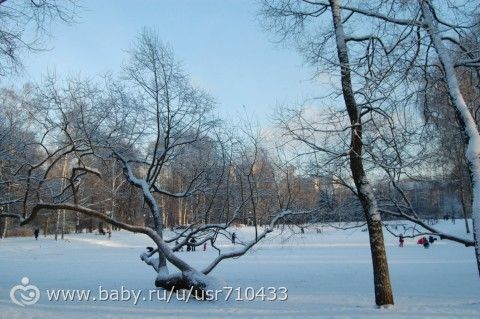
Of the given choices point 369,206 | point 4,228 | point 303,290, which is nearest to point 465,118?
point 369,206

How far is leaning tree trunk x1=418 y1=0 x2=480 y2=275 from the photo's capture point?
7.40 metres

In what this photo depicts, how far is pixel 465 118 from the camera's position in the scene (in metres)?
7.55

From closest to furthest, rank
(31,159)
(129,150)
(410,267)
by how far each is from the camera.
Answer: (129,150)
(31,159)
(410,267)

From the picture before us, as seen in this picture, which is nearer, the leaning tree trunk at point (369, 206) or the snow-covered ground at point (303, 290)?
the leaning tree trunk at point (369, 206)

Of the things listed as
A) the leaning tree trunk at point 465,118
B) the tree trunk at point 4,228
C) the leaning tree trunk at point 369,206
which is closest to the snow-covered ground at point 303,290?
the leaning tree trunk at point 369,206

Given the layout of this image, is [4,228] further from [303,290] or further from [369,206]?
[369,206]

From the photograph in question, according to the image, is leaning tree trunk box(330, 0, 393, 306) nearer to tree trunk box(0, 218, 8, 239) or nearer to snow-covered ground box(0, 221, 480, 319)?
snow-covered ground box(0, 221, 480, 319)

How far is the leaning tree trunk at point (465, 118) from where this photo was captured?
24.3 feet

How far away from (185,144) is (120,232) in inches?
1552

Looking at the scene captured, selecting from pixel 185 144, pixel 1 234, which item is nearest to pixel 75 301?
pixel 185 144

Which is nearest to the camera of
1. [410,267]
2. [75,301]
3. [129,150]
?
[75,301]

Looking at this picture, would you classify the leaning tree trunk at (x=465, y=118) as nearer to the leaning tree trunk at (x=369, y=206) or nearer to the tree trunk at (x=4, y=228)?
the leaning tree trunk at (x=369, y=206)

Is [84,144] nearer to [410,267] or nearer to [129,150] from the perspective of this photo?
[129,150]

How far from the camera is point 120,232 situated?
169 ft
